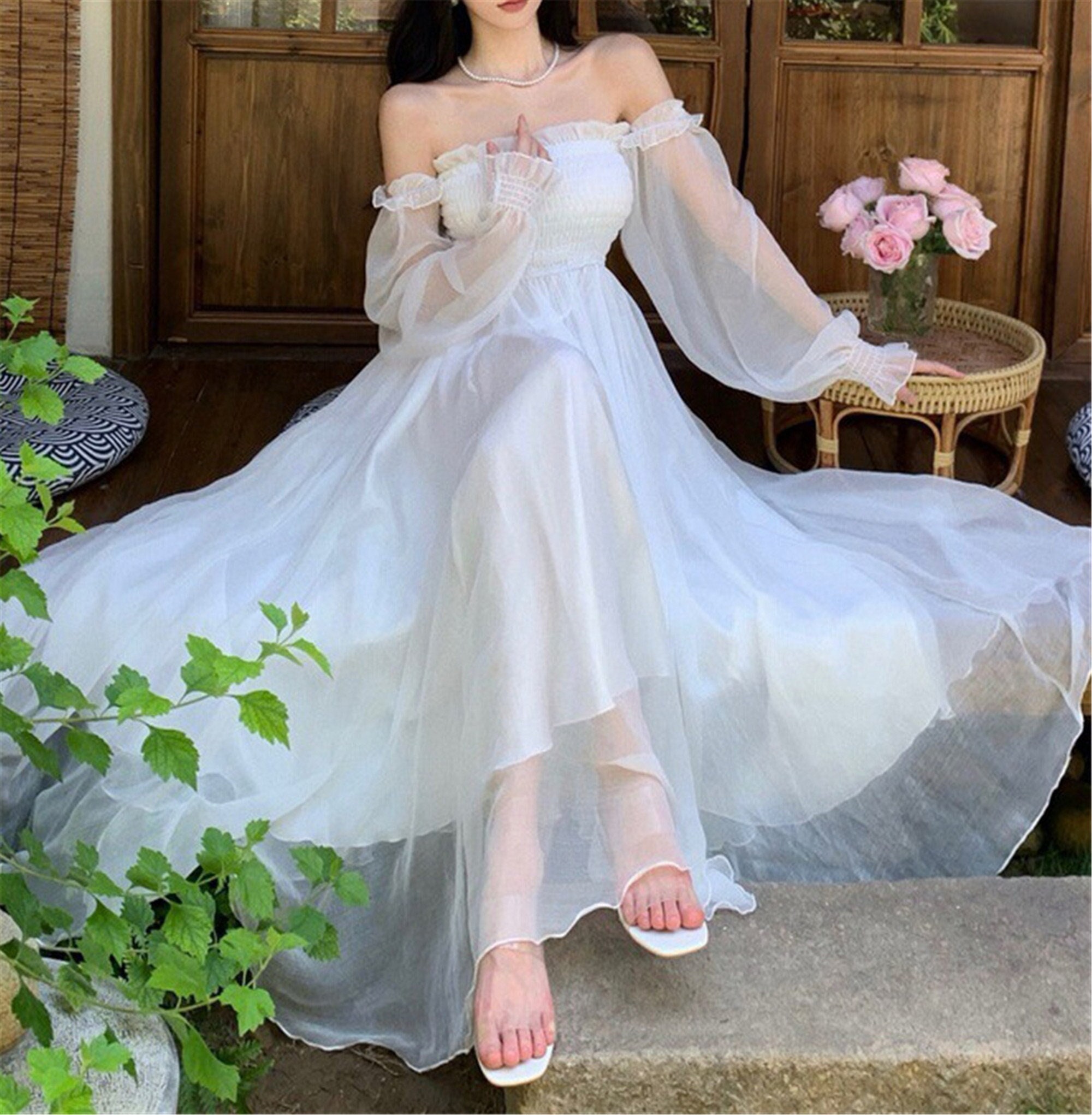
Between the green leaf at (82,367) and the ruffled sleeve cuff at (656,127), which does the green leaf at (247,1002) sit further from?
the ruffled sleeve cuff at (656,127)

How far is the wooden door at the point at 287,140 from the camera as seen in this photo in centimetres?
427

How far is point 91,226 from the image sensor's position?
4.32 meters

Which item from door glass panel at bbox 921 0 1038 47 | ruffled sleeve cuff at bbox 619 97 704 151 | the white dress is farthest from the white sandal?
door glass panel at bbox 921 0 1038 47

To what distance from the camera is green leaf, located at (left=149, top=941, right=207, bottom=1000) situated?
7.05ft

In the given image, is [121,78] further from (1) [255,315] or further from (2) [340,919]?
(2) [340,919]

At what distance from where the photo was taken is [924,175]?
362 cm

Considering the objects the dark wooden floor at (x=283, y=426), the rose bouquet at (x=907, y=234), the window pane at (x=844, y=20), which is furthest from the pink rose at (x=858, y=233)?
the window pane at (x=844, y=20)

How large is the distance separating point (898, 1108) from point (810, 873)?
49cm

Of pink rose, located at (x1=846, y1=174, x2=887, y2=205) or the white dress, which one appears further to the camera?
pink rose, located at (x1=846, y1=174, x2=887, y2=205)

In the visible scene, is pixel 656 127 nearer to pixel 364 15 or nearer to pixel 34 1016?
pixel 364 15

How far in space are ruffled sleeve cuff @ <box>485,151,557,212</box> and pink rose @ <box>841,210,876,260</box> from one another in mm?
933

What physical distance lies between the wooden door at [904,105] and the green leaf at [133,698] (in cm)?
259

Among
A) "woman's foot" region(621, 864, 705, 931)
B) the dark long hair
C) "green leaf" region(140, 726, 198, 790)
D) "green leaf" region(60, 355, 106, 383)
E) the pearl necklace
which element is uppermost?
the dark long hair

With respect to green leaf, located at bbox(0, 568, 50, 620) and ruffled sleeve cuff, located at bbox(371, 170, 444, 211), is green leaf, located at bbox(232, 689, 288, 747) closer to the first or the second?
green leaf, located at bbox(0, 568, 50, 620)
